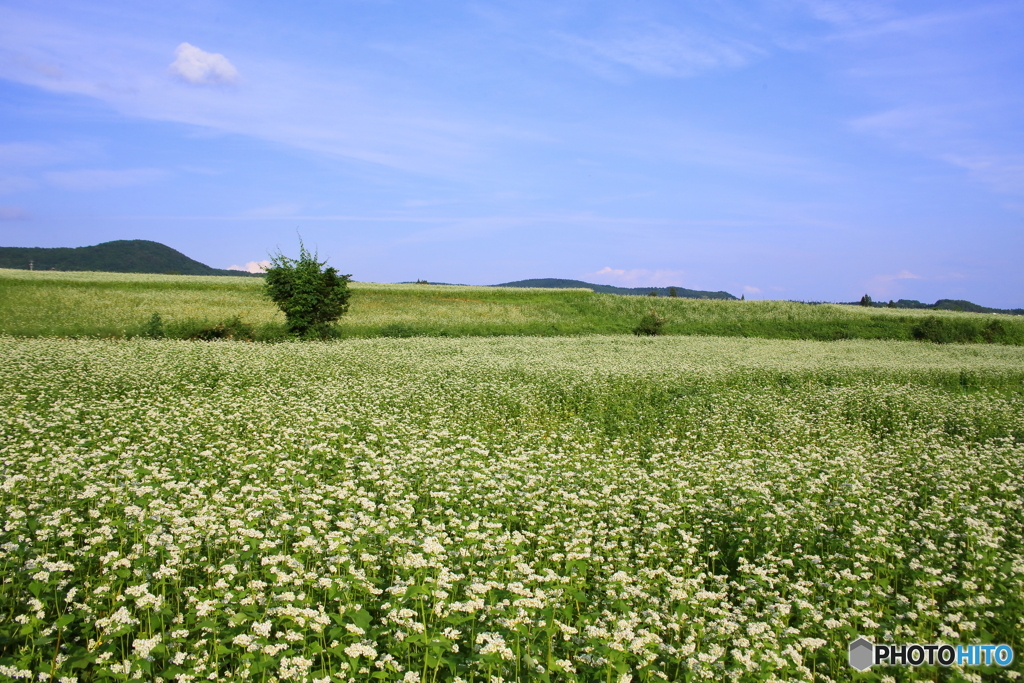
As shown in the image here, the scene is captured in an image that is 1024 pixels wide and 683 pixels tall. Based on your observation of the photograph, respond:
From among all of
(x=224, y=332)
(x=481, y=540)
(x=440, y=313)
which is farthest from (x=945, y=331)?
(x=481, y=540)

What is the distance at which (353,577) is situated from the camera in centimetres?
478

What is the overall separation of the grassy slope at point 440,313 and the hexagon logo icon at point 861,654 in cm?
2969

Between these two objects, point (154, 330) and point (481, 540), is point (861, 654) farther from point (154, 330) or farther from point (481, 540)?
point (154, 330)

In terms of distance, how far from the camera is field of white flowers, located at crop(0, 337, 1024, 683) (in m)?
4.19

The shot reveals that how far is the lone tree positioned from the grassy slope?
4.95ft

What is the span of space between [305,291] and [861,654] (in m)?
29.2

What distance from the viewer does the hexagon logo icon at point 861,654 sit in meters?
4.40

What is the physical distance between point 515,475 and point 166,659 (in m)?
4.91

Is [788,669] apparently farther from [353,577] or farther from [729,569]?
[353,577]

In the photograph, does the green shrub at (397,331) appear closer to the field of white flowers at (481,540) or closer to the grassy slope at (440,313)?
the grassy slope at (440,313)

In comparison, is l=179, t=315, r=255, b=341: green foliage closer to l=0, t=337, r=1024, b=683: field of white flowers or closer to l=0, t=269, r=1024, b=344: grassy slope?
l=0, t=269, r=1024, b=344: grassy slope

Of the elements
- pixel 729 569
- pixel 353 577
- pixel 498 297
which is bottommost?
pixel 729 569

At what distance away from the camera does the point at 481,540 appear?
6.08 meters

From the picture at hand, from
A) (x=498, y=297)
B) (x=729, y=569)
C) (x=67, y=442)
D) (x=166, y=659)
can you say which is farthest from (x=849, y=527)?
(x=498, y=297)
